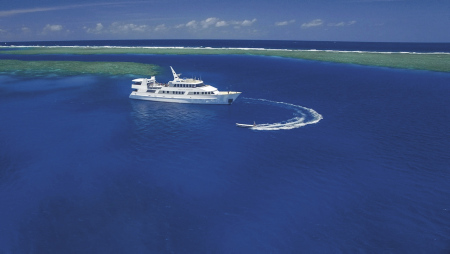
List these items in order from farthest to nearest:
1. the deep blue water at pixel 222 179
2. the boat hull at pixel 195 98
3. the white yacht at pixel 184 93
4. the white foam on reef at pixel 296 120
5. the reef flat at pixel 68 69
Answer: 1. the reef flat at pixel 68 69
2. the white yacht at pixel 184 93
3. the boat hull at pixel 195 98
4. the white foam on reef at pixel 296 120
5. the deep blue water at pixel 222 179

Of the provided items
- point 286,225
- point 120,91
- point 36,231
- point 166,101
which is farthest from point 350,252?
point 120,91

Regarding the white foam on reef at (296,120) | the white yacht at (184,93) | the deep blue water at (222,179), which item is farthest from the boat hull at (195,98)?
the white foam on reef at (296,120)

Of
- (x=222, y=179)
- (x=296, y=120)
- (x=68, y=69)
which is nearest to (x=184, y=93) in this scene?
(x=296, y=120)

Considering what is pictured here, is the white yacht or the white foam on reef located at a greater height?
the white yacht

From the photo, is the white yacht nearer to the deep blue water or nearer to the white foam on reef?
the deep blue water

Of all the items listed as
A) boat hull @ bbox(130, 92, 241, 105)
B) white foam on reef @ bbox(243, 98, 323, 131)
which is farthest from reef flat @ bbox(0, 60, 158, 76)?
white foam on reef @ bbox(243, 98, 323, 131)

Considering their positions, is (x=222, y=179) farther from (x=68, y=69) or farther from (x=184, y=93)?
(x=68, y=69)

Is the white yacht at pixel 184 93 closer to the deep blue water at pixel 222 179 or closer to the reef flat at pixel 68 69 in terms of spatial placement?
the deep blue water at pixel 222 179
